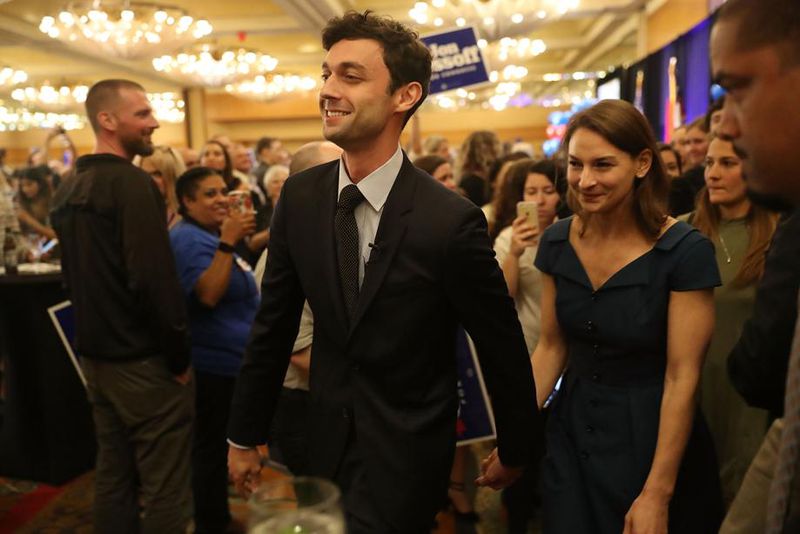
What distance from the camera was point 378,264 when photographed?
1.48 metres

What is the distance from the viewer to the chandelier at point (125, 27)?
7.68 meters

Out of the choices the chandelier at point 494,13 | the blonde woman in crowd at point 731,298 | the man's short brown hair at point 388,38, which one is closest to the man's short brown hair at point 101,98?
the man's short brown hair at point 388,38

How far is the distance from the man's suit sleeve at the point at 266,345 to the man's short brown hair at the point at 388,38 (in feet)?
1.21

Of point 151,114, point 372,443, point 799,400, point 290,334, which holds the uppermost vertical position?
point 151,114

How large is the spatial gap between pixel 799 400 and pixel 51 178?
25.6ft

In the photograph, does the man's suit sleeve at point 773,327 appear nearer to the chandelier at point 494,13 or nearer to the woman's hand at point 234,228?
the woman's hand at point 234,228

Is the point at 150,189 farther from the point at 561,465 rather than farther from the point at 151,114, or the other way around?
the point at 561,465

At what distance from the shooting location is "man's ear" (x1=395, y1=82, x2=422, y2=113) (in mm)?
1557

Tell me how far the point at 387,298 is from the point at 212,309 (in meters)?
1.54

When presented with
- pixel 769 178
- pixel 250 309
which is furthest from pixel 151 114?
pixel 769 178

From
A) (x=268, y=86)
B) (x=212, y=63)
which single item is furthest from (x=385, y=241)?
(x=268, y=86)

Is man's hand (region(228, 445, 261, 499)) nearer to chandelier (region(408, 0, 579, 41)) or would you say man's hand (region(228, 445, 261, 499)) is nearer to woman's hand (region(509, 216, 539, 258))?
woman's hand (region(509, 216, 539, 258))

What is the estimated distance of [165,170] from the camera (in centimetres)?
363

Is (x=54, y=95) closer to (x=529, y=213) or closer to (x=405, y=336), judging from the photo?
(x=529, y=213)
